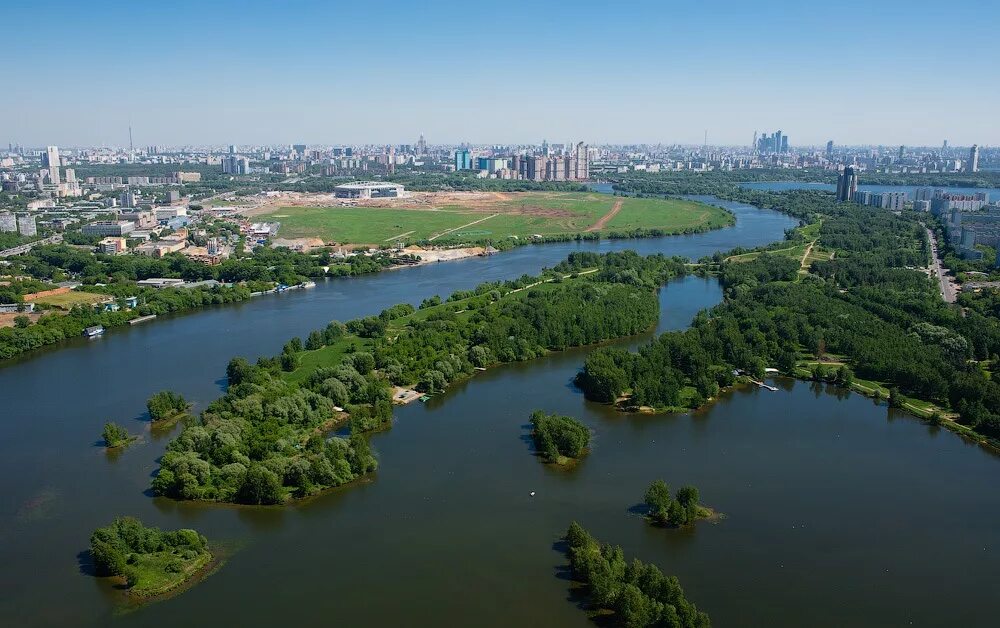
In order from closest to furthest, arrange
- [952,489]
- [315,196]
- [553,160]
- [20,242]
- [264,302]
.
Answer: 1. [952,489]
2. [264,302]
3. [20,242]
4. [315,196]
5. [553,160]

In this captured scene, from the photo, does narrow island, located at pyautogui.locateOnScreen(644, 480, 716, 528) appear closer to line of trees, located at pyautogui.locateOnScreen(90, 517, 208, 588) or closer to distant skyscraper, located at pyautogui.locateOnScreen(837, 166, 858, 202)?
line of trees, located at pyautogui.locateOnScreen(90, 517, 208, 588)

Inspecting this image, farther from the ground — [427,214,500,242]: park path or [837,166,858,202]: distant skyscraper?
[837,166,858,202]: distant skyscraper

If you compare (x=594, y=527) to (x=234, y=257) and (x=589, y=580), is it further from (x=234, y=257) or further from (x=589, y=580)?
(x=234, y=257)

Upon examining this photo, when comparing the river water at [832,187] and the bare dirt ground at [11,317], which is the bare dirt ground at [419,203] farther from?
the bare dirt ground at [11,317]

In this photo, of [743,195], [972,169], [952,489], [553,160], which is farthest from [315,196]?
[972,169]

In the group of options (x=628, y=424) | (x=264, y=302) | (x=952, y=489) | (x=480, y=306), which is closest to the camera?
(x=952, y=489)

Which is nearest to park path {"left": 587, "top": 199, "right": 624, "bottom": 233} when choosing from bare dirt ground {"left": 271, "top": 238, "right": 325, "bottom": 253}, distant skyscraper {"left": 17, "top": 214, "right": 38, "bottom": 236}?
bare dirt ground {"left": 271, "top": 238, "right": 325, "bottom": 253}
